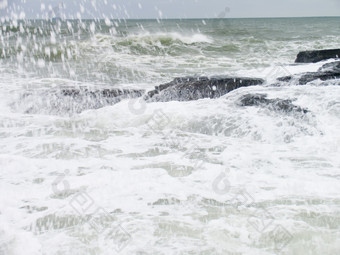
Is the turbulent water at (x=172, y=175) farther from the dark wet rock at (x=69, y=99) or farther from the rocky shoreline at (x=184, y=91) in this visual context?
the rocky shoreline at (x=184, y=91)

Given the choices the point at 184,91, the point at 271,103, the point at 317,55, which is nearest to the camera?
the point at 271,103

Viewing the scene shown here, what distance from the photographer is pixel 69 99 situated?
22.6 ft

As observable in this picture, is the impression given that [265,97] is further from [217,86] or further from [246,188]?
[246,188]

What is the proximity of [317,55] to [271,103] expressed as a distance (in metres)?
5.64

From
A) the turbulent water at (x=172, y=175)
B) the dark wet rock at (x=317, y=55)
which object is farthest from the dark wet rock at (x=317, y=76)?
the dark wet rock at (x=317, y=55)

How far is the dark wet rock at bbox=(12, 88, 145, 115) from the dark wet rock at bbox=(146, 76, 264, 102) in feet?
2.09

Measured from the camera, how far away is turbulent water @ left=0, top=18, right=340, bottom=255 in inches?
100

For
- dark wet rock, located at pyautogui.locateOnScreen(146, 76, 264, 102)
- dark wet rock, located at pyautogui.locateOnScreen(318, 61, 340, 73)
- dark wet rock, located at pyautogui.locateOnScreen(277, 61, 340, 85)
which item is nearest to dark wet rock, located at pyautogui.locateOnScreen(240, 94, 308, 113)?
dark wet rock, located at pyautogui.locateOnScreen(146, 76, 264, 102)

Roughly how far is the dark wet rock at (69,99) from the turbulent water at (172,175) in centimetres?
4

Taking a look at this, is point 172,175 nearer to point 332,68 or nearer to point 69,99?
point 69,99

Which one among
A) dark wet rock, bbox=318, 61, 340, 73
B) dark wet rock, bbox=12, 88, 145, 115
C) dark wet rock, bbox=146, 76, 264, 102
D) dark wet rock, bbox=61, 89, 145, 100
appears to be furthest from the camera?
dark wet rock, bbox=318, 61, 340, 73

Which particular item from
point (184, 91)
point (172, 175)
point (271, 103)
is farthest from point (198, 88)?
point (172, 175)

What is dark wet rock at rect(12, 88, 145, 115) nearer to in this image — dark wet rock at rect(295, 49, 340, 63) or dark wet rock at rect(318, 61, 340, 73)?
dark wet rock at rect(318, 61, 340, 73)

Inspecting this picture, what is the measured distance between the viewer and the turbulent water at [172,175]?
255 cm
